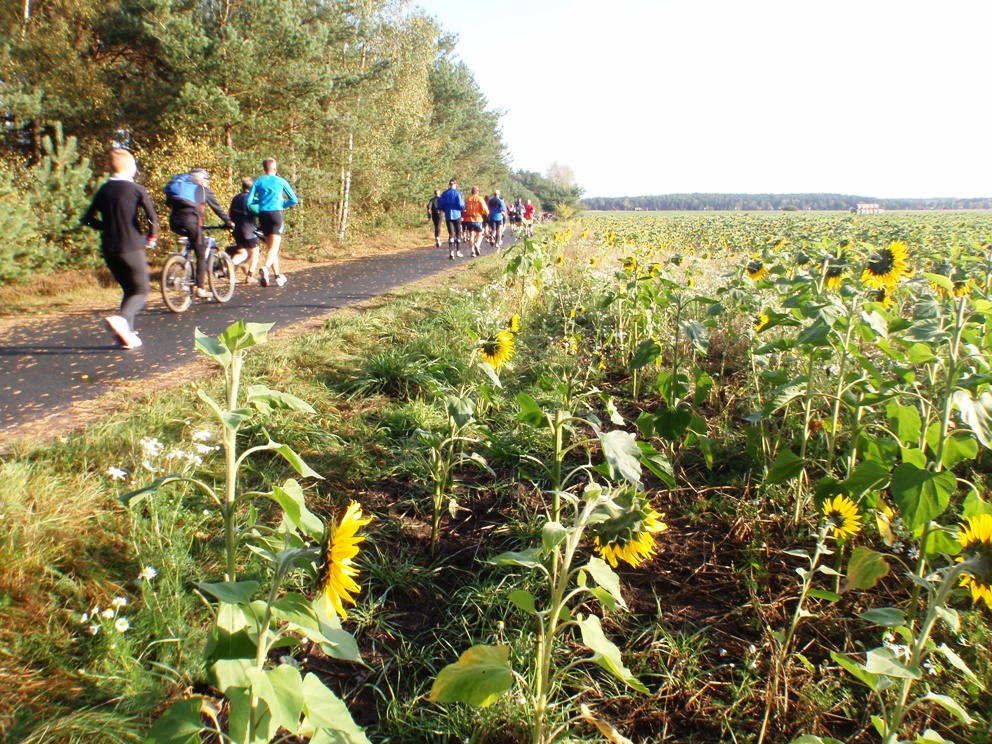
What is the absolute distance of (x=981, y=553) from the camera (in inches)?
51.4

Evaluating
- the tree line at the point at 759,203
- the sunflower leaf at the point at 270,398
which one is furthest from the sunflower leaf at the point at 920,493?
the tree line at the point at 759,203

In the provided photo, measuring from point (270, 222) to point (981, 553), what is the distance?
932 cm

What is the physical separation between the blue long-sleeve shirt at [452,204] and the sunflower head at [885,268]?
12.3 meters

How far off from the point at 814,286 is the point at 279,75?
12972 mm

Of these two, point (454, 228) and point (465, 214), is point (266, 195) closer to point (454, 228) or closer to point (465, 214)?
point (454, 228)

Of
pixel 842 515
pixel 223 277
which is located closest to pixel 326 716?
pixel 842 515

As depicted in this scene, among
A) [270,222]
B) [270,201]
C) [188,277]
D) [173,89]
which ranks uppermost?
[173,89]

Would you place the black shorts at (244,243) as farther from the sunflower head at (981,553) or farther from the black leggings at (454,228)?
the sunflower head at (981,553)

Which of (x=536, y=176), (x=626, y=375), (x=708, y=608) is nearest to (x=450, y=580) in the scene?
(x=708, y=608)

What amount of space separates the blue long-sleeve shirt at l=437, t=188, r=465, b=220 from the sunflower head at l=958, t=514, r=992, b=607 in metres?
14.3

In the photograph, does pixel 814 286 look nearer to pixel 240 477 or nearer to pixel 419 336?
pixel 240 477

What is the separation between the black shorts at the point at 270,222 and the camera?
30.1ft

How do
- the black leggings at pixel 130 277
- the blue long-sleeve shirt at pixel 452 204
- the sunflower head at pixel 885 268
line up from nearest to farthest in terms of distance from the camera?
the sunflower head at pixel 885 268 → the black leggings at pixel 130 277 → the blue long-sleeve shirt at pixel 452 204

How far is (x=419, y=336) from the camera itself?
5500 millimetres
